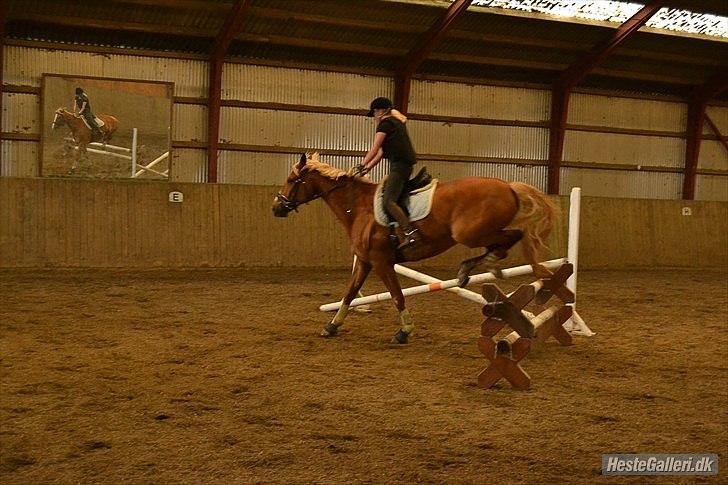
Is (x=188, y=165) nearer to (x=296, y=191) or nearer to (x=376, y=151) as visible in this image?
(x=296, y=191)

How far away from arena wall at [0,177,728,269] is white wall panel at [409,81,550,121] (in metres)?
2.98

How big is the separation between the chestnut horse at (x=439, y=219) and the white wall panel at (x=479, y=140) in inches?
361

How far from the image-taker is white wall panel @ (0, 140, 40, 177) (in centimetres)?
1373

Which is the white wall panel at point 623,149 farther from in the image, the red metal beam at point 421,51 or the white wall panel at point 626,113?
the red metal beam at point 421,51

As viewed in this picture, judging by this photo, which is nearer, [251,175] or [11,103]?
[11,103]

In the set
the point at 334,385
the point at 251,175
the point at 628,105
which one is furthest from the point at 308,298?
the point at 628,105

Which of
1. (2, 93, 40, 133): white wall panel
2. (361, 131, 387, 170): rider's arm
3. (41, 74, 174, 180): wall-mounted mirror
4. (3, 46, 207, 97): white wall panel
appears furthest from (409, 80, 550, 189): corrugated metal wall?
(361, 131, 387, 170): rider's arm

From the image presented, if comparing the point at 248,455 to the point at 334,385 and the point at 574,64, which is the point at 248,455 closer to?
the point at 334,385

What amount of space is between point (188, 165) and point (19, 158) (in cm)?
292

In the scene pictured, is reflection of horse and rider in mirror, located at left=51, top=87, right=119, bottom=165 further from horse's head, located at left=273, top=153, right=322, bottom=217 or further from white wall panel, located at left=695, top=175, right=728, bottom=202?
white wall panel, located at left=695, top=175, right=728, bottom=202

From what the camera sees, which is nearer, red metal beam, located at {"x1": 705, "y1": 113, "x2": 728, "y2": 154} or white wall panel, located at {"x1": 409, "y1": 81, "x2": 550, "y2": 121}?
white wall panel, located at {"x1": 409, "y1": 81, "x2": 550, "y2": 121}

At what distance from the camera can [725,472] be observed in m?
3.70

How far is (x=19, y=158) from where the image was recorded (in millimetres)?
13805

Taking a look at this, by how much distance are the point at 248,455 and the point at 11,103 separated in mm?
11773
